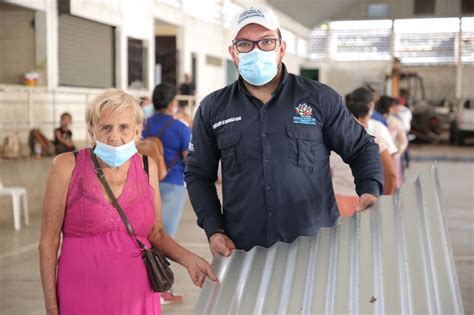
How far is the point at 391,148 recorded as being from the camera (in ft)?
19.6

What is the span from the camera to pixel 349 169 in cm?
524

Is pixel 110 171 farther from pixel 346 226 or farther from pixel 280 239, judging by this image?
pixel 346 226

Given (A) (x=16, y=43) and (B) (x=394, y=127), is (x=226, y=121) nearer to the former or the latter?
(B) (x=394, y=127)

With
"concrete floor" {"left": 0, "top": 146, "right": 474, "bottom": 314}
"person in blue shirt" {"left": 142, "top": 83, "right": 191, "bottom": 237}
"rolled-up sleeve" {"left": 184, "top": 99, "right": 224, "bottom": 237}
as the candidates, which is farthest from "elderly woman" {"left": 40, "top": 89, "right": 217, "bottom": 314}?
"person in blue shirt" {"left": 142, "top": 83, "right": 191, "bottom": 237}

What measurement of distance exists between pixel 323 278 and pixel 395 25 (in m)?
37.3

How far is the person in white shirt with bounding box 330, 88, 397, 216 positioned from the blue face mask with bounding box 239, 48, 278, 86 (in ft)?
6.67

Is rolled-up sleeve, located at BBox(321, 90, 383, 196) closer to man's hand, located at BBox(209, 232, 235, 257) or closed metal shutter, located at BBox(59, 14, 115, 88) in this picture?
man's hand, located at BBox(209, 232, 235, 257)

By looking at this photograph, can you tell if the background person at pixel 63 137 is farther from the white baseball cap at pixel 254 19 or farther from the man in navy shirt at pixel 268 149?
the white baseball cap at pixel 254 19

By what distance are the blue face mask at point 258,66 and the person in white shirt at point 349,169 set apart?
2034 mm

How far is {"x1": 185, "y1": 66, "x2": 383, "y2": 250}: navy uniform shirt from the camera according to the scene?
2834 millimetres

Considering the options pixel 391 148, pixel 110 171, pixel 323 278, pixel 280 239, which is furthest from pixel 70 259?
pixel 391 148

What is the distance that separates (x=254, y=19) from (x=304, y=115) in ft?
1.41

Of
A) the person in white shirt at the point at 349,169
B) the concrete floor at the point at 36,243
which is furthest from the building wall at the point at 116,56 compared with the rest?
the person in white shirt at the point at 349,169

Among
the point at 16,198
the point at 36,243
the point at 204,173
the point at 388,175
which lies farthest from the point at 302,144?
the point at 16,198
